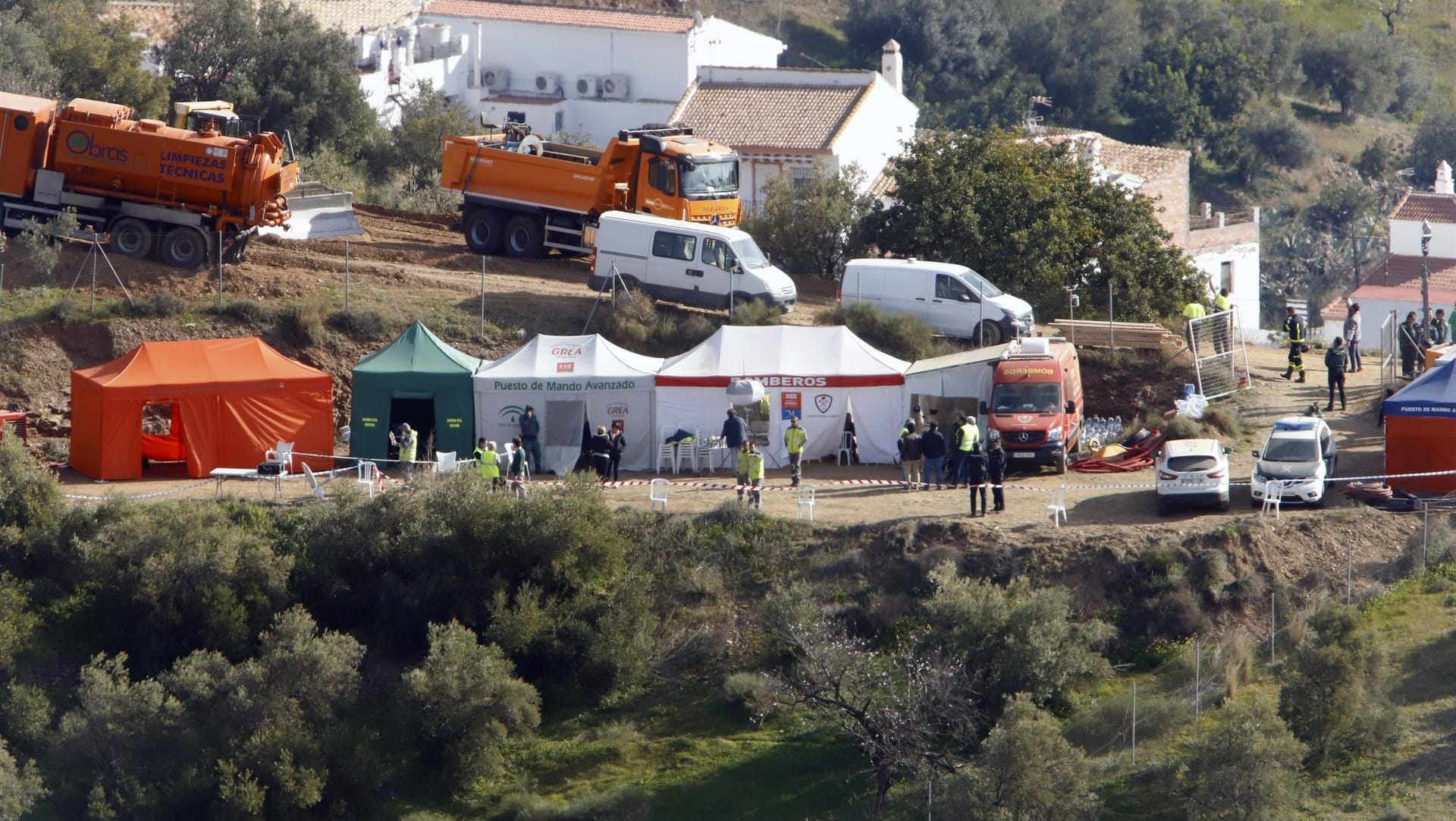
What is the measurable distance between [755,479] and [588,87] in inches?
1235

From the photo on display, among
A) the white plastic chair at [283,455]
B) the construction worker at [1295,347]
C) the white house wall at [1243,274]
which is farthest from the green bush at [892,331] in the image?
the white house wall at [1243,274]

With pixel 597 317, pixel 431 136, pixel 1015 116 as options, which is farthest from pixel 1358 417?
pixel 1015 116

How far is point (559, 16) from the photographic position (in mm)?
56844

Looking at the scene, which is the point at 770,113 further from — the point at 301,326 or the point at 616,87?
the point at 301,326

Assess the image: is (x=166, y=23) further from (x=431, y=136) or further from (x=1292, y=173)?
(x=1292, y=173)

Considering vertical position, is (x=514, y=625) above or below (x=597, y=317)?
below

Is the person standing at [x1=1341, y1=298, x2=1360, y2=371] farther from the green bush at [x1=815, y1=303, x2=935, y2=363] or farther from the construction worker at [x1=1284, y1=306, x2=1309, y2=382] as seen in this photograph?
the green bush at [x1=815, y1=303, x2=935, y2=363]

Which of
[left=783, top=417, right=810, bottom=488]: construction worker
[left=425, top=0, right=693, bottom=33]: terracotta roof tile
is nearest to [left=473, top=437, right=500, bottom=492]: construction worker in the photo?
[left=783, top=417, right=810, bottom=488]: construction worker

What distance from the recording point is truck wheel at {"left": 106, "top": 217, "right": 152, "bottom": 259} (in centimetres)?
3369

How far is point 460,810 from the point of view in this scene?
75.7 feet

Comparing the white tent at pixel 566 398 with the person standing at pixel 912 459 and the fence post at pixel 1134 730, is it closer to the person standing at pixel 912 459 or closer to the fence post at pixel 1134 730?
the person standing at pixel 912 459

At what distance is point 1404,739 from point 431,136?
3271 cm

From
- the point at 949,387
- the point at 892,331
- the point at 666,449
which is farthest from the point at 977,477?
the point at 892,331

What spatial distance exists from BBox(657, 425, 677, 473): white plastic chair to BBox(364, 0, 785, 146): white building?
25.2 m
